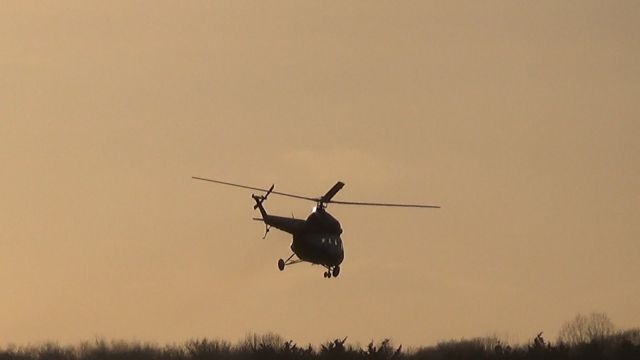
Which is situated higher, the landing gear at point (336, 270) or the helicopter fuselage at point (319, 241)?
the helicopter fuselage at point (319, 241)

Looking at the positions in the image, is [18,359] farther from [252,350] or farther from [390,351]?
[390,351]

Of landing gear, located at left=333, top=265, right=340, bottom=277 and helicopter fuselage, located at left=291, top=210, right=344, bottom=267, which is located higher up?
helicopter fuselage, located at left=291, top=210, right=344, bottom=267

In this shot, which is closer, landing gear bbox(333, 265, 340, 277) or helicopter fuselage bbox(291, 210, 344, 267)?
helicopter fuselage bbox(291, 210, 344, 267)

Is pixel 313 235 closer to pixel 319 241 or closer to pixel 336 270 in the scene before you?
pixel 319 241

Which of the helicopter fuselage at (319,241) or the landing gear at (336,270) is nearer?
→ the helicopter fuselage at (319,241)

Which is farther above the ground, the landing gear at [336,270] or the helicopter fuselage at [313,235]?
the helicopter fuselage at [313,235]

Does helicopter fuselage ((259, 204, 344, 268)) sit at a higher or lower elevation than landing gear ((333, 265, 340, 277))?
higher

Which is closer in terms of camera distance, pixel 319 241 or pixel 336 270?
pixel 319 241

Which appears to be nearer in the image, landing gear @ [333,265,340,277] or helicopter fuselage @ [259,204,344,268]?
helicopter fuselage @ [259,204,344,268]

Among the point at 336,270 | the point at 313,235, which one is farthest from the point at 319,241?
the point at 336,270

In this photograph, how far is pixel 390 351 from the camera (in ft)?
533

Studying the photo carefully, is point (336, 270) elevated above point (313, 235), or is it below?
below

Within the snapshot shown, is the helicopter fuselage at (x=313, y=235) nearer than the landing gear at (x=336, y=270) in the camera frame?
Yes

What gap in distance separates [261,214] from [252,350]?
71.7 feet
